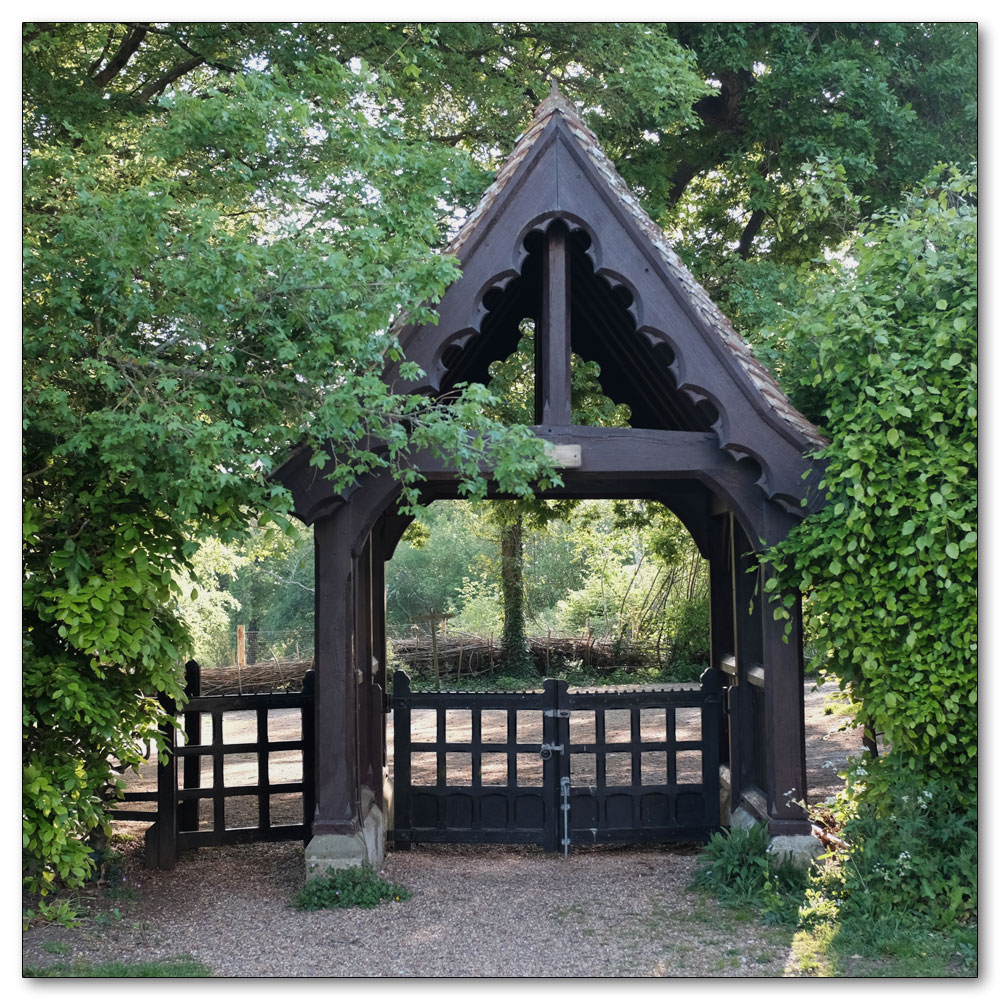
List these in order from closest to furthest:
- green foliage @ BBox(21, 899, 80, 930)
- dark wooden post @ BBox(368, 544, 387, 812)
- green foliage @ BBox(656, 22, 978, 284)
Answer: green foliage @ BBox(21, 899, 80, 930) < dark wooden post @ BBox(368, 544, 387, 812) < green foliage @ BBox(656, 22, 978, 284)

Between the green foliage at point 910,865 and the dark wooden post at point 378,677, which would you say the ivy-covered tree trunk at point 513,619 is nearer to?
the dark wooden post at point 378,677

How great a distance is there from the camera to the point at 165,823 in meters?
7.15

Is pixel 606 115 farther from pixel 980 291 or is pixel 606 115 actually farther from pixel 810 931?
pixel 810 931

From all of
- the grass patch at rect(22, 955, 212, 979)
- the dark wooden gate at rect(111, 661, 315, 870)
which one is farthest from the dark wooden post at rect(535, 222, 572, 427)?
the grass patch at rect(22, 955, 212, 979)

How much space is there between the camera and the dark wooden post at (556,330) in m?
6.23

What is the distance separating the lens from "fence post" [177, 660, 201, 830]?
728 cm

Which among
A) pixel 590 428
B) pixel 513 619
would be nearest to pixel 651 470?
pixel 590 428

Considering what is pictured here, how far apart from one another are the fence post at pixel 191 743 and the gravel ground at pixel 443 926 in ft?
1.02

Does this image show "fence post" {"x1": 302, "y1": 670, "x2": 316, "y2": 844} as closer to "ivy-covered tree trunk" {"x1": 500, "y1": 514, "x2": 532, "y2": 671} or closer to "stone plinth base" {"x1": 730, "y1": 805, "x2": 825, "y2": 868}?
"stone plinth base" {"x1": 730, "y1": 805, "x2": 825, "y2": 868}

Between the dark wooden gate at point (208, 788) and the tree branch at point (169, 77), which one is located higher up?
the tree branch at point (169, 77)

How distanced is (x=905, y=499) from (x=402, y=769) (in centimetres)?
429

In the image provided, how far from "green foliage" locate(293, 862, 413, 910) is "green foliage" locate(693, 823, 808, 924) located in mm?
2117

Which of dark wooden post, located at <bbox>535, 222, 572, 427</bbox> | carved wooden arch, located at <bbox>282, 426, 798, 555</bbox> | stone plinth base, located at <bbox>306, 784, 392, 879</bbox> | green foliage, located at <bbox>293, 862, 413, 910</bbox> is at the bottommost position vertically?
green foliage, located at <bbox>293, 862, 413, 910</bbox>

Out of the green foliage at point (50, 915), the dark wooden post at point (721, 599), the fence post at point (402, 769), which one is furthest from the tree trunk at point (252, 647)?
the green foliage at point (50, 915)
